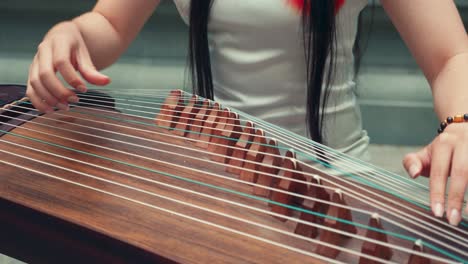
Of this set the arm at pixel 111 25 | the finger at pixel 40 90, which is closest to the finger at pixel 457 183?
the finger at pixel 40 90

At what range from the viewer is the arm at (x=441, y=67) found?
56cm

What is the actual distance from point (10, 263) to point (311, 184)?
1.00m

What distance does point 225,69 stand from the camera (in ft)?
3.53

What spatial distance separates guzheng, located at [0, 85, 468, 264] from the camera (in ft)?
1.67

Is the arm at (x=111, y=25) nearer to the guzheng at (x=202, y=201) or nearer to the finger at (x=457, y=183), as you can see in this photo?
the guzheng at (x=202, y=201)

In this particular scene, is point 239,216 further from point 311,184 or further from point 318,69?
point 318,69

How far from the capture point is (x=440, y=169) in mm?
551

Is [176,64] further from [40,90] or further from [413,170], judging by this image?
[413,170]

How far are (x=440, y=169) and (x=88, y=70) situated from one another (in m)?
0.48

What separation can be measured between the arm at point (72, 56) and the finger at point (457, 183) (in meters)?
0.44

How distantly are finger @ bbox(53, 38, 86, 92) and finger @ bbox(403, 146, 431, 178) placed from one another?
1.43 feet

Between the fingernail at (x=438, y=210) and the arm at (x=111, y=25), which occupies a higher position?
the arm at (x=111, y=25)

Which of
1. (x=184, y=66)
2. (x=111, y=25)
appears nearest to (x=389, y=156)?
(x=184, y=66)

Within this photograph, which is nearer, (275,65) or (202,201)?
(202,201)
